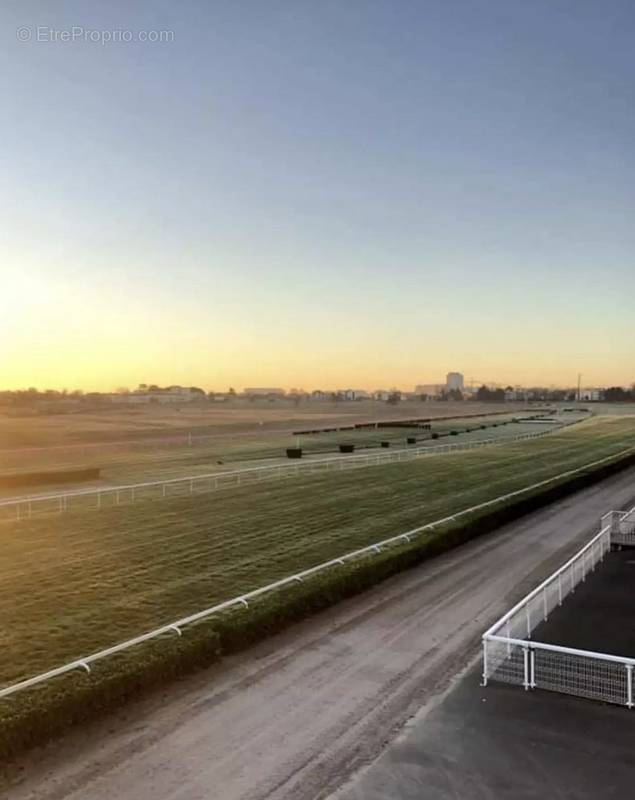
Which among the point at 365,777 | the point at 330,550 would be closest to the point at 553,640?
the point at 365,777

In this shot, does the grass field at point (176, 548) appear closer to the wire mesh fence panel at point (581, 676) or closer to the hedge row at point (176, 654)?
the hedge row at point (176, 654)

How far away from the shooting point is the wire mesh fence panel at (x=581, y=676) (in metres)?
8.00

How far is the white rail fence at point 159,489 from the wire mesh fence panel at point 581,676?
15.0m

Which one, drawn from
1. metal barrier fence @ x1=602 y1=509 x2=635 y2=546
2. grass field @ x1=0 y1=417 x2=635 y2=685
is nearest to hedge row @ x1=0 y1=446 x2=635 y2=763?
grass field @ x1=0 y1=417 x2=635 y2=685

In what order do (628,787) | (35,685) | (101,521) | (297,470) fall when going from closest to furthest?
(628,787) < (35,685) < (101,521) < (297,470)

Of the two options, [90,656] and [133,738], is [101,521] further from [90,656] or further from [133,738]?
[133,738]

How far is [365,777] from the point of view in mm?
6379

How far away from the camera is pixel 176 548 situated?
14938 mm

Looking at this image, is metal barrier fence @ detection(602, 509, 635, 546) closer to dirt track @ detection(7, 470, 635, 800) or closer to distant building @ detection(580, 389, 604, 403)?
dirt track @ detection(7, 470, 635, 800)

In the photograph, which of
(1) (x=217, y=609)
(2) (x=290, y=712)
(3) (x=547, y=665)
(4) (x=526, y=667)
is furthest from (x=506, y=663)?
(1) (x=217, y=609)

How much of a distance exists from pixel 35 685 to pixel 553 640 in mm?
7174

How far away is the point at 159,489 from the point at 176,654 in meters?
16.1

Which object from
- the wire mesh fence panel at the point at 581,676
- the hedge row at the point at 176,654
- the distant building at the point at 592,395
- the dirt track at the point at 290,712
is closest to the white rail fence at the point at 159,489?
the hedge row at the point at 176,654

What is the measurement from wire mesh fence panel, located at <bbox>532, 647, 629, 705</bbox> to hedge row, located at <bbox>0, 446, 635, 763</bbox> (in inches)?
150
